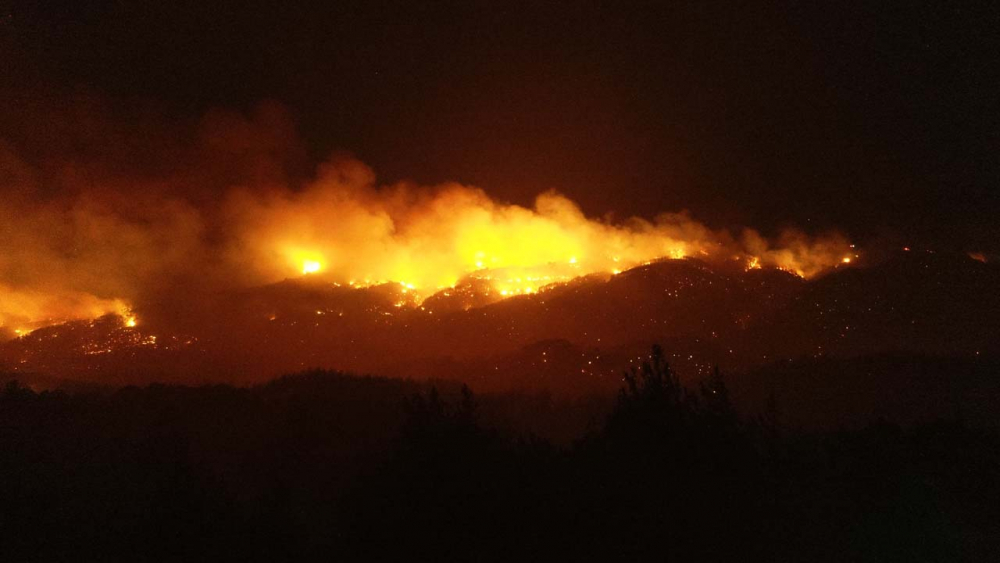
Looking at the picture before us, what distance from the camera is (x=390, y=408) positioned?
55.3 ft

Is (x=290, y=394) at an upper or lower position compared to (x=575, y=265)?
lower

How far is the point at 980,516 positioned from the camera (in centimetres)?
937

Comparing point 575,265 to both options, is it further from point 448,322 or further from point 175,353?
point 175,353

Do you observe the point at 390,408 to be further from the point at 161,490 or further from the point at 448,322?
the point at 448,322

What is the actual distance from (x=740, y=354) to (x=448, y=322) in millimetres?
15173

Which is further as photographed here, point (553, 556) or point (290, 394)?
point (290, 394)

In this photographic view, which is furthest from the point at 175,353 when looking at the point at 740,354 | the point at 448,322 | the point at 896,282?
the point at 896,282

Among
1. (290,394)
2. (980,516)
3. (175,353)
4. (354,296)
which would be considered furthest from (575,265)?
(980,516)

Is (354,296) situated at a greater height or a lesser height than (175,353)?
greater

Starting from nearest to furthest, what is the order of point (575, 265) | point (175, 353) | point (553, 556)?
point (553, 556), point (175, 353), point (575, 265)

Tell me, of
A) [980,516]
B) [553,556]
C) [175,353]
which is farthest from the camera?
[175,353]

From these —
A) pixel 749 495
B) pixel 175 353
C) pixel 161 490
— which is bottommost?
pixel 749 495

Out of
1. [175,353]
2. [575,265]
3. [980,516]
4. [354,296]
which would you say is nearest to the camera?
[980,516]

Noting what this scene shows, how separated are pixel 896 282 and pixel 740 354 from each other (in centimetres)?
1309
